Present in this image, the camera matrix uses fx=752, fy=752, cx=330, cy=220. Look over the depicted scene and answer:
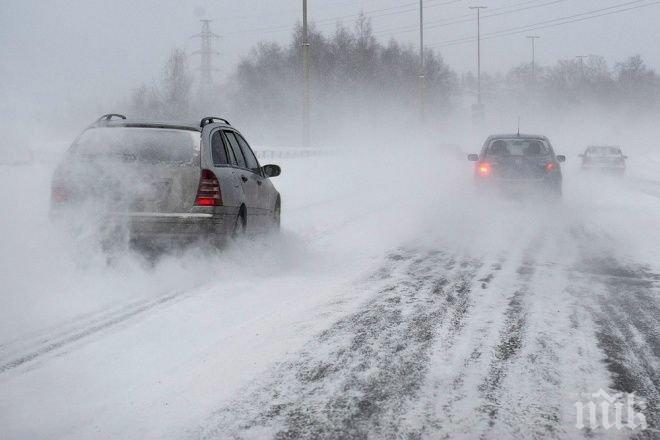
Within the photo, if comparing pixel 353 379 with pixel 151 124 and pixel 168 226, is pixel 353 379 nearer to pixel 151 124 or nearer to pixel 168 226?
pixel 168 226

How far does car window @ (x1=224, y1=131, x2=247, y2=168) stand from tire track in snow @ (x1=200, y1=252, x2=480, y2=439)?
9.51 ft

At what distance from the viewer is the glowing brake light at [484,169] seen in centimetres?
1722

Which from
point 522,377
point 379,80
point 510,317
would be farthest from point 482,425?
point 379,80

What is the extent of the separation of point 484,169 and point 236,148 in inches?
377

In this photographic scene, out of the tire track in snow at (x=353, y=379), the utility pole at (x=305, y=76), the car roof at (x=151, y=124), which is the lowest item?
the tire track in snow at (x=353, y=379)

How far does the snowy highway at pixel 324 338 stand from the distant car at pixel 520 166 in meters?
6.09

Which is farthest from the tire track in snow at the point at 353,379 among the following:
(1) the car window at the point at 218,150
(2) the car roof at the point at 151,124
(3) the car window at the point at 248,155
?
(3) the car window at the point at 248,155

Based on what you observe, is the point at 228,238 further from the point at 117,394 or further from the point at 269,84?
the point at 269,84

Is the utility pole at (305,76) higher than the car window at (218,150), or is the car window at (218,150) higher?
the utility pole at (305,76)

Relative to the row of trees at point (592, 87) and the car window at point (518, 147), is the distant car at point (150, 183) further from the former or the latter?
the row of trees at point (592, 87)

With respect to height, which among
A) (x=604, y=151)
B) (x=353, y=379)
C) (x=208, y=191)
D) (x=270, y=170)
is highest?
(x=604, y=151)

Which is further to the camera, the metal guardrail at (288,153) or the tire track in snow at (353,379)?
the metal guardrail at (288,153)

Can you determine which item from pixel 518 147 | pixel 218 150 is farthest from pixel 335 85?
pixel 218 150

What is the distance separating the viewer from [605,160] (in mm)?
33875
